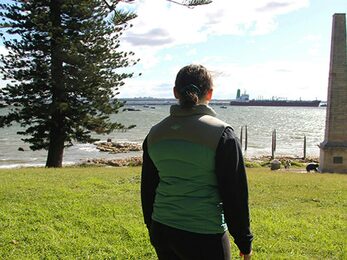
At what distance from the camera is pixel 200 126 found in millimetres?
2066

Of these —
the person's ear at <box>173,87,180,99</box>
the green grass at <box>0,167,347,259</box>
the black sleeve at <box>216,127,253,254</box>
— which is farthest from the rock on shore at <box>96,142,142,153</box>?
the black sleeve at <box>216,127,253,254</box>

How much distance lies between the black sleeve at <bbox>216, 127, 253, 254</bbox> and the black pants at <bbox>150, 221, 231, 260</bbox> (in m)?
0.08

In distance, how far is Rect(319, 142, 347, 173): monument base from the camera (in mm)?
21078

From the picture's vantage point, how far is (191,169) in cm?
209

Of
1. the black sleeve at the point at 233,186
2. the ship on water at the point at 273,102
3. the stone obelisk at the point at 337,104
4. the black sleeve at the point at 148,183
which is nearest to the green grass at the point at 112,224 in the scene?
the black sleeve at the point at 148,183

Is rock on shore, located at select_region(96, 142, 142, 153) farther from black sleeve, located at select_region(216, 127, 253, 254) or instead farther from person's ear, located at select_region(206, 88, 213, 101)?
black sleeve, located at select_region(216, 127, 253, 254)

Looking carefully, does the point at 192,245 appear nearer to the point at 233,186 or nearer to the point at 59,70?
the point at 233,186

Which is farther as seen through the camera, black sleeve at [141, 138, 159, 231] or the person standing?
black sleeve at [141, 138, 159, 231]

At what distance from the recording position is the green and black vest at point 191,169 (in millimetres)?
2049

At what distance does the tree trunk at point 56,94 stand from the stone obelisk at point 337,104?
12.3 m

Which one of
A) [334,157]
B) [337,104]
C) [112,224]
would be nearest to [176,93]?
[112,224]

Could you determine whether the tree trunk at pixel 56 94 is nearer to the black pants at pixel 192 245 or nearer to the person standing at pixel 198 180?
the person standing at pixel 198 180

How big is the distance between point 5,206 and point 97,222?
1.65 m

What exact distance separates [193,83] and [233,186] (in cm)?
53
